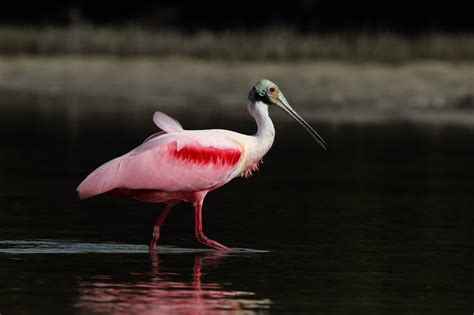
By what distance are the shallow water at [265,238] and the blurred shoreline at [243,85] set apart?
7.71 metres

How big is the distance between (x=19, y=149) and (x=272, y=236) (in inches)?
334

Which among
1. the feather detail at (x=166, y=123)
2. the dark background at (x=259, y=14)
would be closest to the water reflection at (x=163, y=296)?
the feather detail at (x=166, y=123)

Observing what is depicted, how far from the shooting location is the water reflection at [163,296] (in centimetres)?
938

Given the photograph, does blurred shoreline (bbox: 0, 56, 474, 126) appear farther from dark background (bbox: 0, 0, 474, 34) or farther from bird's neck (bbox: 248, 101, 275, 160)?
bird's neck (bbox: 248, 101, 275, 160)

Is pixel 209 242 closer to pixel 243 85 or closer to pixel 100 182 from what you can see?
pixel 100 182

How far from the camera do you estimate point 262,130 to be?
40.6ft

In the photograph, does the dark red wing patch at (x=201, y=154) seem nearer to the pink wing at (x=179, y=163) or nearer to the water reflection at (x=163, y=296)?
the pink wing at (x=179, y=163)

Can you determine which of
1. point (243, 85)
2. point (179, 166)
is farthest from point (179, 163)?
point (243, 85)

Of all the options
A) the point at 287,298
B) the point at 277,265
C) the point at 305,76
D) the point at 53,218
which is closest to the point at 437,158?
the point at 53,218

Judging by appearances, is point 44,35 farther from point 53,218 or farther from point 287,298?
point 287,298

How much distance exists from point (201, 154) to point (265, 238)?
109 cm

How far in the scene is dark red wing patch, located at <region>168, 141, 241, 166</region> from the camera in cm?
1204

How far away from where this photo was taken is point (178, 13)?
49031 millimetres

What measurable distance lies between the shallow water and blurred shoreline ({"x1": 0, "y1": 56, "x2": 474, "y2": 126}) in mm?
7706
